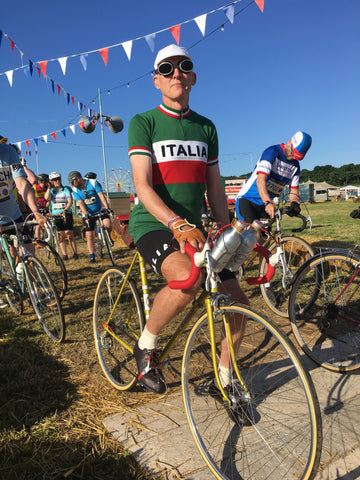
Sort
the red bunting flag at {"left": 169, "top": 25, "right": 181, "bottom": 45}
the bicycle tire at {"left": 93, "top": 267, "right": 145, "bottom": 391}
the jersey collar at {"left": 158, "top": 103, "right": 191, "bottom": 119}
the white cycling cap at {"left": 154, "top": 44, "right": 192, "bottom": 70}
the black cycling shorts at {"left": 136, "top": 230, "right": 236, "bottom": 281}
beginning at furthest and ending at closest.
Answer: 1. the red bunting flag at {"left": 169, "top": 25, "right": 181, "bottom": 45}
2. the bicycle tire at {"left": 93, "top": 267, "right": 145, "bottom": 391}
3. the jersey collar at {"left": 158, "top": 103, "right": 191, "bottom": 119}
4. the white cycling cap at {"left": 154, "top": 44, "right": 192, "bottom": 70}
5. the black cycling shorts at {"left": 136, "top": 230, "right": 236, "bottom": 281}

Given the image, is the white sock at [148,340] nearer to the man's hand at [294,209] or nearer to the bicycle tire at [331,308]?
the bicycle tire at [331,308]

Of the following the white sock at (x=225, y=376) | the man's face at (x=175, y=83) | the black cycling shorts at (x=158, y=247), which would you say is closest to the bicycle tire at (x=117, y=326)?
the black cycling shorts at (x=158, y=247)

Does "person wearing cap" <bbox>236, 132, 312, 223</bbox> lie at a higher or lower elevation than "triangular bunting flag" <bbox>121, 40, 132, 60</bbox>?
lower

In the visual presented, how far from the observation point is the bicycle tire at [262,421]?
1.52 meters

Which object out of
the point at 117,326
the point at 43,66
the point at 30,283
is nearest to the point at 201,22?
the point at 43,66

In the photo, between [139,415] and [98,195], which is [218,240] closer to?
[139,415]

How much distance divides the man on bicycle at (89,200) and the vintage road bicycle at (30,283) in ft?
12.6

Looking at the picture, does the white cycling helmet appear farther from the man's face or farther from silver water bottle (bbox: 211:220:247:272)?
silver water bottle (bbox: 211:220:247:272)

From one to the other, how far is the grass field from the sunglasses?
2.26 metres

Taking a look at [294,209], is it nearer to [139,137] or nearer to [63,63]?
[139,137]

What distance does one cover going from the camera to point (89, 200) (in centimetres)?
846

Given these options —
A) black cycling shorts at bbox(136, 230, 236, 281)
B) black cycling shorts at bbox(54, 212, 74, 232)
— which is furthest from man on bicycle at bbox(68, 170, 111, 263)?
black cycling shorts at bbox(136, 230, 236, 281)

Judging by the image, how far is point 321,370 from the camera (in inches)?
111

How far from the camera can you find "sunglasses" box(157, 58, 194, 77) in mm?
2205
